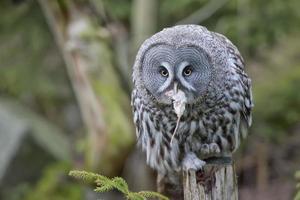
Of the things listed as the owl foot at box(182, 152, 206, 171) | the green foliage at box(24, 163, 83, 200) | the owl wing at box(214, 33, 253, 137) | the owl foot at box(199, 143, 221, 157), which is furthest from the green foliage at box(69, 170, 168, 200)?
the green foliage at box(24, 163, 83, 200)

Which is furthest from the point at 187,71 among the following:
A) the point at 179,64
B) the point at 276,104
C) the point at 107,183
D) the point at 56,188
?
the point at 56,188

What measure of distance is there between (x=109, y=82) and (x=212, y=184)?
4284mm

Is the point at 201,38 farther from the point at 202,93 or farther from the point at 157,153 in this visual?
the point at 157,153

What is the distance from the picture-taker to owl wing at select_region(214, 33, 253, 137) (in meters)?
4.65

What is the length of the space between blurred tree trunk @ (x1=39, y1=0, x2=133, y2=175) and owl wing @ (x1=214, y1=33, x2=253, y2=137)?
2935 mm

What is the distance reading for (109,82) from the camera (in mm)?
7879

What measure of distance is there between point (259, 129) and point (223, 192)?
4920mm

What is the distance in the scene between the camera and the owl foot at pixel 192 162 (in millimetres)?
3974

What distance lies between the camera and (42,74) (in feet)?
32.6

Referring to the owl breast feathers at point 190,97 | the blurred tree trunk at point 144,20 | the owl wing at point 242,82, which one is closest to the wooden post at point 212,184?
the owl breast feathers at point 190,97

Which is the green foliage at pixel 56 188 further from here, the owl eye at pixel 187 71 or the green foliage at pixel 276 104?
the owl eye at pixel 187 71

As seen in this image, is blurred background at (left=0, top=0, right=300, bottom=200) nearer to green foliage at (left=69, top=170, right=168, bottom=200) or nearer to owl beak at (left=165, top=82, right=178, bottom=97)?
owl beak at (left=165, top=82, right=178, bottom=97)

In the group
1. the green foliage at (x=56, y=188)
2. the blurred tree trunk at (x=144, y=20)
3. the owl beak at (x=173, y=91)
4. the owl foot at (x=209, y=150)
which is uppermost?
the blurred tree trunk at (x=144, y=20)

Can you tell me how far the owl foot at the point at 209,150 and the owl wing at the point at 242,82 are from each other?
0.24 meters
